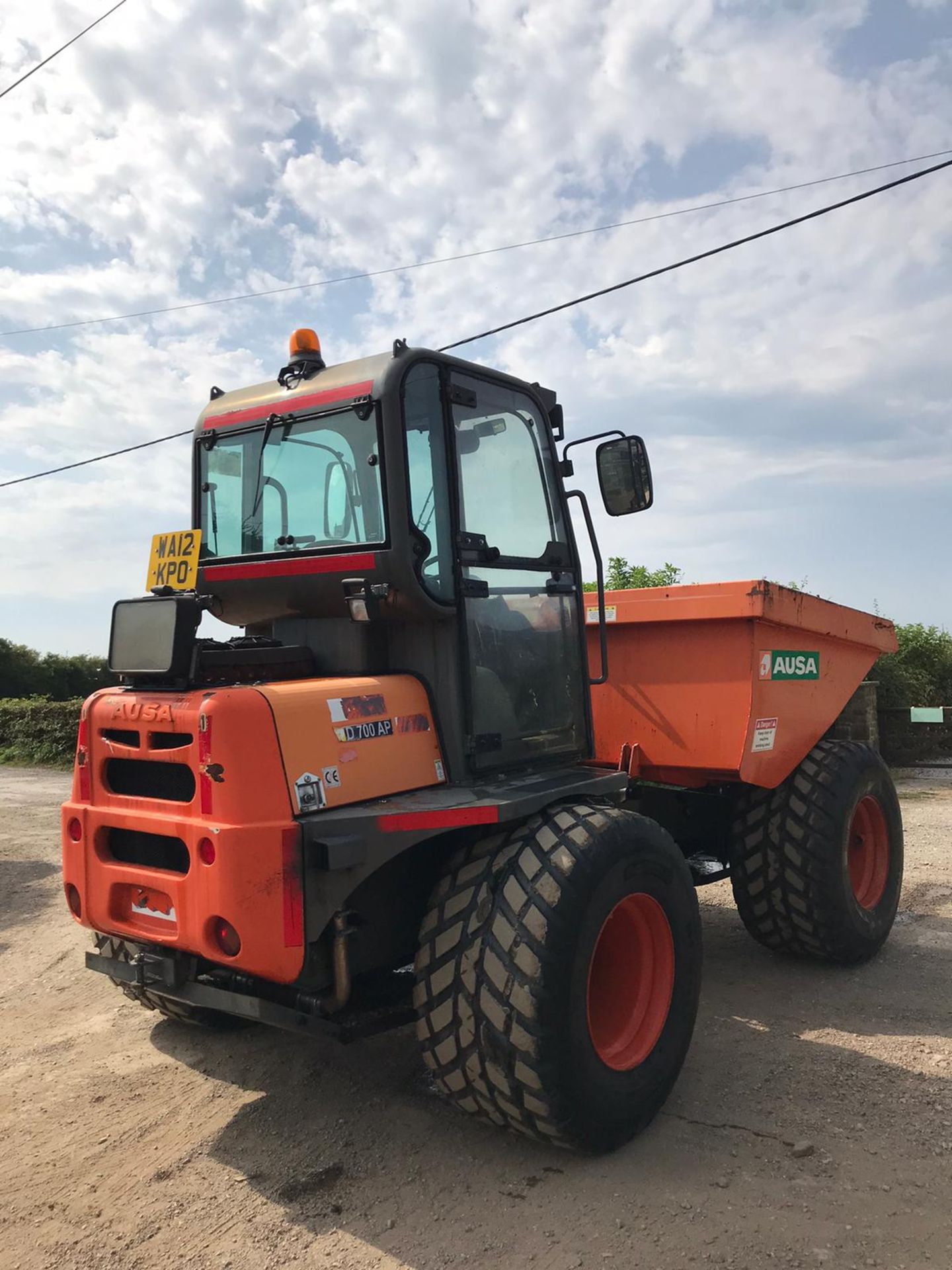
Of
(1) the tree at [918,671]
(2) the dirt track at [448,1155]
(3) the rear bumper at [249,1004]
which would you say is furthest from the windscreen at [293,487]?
(1) the tree at [918,671]

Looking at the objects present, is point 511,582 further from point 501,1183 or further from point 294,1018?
point 501,1183

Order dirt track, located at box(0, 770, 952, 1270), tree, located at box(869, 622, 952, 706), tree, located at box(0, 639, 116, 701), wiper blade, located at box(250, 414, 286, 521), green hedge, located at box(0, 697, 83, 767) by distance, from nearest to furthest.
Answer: dirt track, located at box(0, 770, 952, 1270) < wiper blade, located at box(250, 414, 286, 521) < tree, located at box(869, 622, 952, 706) < green hedge, located at box(0, 697, 83, 767) < tree, located at box(0, 639, 116, 701)

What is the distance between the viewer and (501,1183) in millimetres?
3119

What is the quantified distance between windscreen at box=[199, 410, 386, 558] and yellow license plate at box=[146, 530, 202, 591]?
0.37 m

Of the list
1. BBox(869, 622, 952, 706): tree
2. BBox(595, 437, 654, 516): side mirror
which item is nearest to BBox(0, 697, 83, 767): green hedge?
BBox(869, 622, 952, 706): tree

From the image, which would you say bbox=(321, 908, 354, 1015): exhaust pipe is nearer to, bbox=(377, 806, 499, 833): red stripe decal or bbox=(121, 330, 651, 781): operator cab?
bbox=(377, 806, 499, 833): red stripe decal

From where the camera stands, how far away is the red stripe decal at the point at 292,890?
117 inches

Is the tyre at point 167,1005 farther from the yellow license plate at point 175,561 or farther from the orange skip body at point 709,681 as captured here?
the orange skip body at point 709,681

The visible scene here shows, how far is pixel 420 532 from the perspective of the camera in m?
3.54

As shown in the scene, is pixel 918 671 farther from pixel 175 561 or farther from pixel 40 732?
pixel 40 732

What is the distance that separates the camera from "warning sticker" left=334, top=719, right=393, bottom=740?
3256 mm

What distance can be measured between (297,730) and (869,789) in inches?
138

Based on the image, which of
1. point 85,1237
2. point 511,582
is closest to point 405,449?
point 511,582

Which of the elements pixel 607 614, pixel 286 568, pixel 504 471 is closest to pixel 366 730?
pixel 286 568
